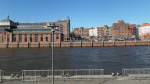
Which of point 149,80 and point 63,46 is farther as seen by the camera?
point 63,46

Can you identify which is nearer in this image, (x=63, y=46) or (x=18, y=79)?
(x=18, y=79)

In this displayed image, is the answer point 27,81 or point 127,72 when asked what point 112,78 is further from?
point 27,81

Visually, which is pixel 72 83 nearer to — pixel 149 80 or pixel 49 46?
pixel 149 80

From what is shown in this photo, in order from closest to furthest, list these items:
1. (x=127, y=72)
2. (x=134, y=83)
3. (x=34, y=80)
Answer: (x=134, y=83)
(x=34, y=80)
(x=127, y=72)

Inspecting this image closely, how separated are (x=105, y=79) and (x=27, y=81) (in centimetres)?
666

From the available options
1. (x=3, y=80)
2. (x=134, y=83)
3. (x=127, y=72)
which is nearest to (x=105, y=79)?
(x=134, y=83)

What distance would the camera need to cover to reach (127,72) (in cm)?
3366

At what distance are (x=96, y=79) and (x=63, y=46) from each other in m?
171

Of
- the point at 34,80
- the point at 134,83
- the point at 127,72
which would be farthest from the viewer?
the point at 127,72

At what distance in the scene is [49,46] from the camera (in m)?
199

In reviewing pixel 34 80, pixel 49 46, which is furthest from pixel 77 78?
pixel 49 46

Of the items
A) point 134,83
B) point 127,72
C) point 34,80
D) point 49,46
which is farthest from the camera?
point 49,46

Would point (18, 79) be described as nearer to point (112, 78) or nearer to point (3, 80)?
point (3, 80)

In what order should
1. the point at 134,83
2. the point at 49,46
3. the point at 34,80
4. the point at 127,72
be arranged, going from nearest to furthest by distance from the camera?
the point at 134,83, the point at 34,80, the point at 127,72, the point at 49,46
